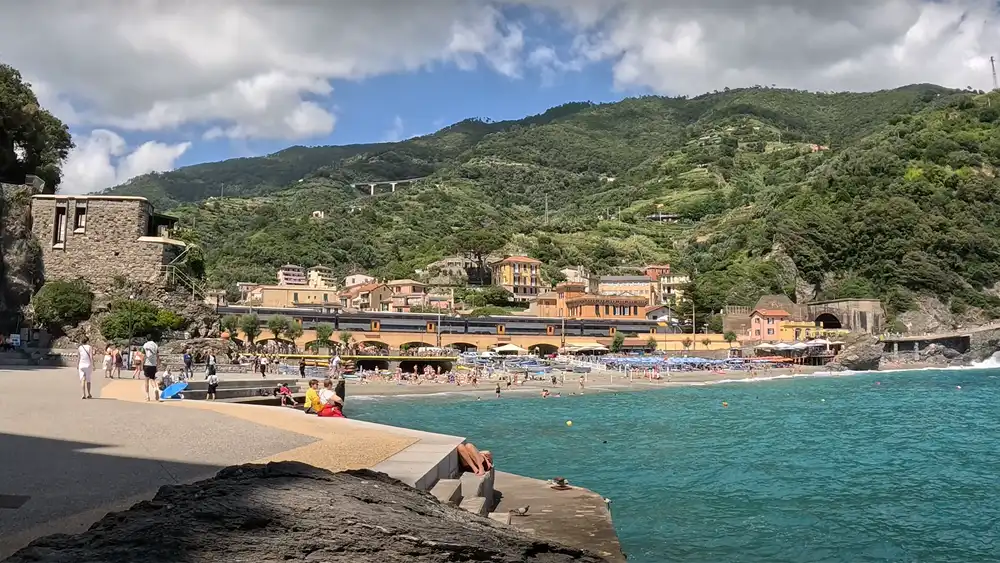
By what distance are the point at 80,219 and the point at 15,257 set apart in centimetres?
293

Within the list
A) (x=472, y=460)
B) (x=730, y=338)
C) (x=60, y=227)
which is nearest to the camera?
(x=472, y=460)

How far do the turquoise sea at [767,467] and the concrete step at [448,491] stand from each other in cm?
304

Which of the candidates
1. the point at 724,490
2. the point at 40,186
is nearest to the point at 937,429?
the point at 724,490

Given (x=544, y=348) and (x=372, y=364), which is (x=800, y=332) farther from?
(x=372, y=364)

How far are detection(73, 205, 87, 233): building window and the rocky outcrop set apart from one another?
193 ft

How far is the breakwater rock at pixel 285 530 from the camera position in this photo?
2996 mm

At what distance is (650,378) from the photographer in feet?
167

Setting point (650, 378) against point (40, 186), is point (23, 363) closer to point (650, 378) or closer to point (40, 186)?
point (40, 186)

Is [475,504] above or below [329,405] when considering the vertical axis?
below

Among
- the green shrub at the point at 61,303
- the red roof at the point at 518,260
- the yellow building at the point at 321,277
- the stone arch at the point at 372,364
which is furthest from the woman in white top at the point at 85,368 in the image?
the red roof at the point at 518,260

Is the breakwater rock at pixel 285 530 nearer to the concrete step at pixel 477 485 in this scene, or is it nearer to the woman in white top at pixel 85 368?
the concrete step at pixel 477 485

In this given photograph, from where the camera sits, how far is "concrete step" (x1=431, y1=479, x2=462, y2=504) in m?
6.55

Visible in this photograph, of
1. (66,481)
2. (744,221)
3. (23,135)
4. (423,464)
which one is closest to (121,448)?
(66,481)

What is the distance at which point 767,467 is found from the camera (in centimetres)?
1596
